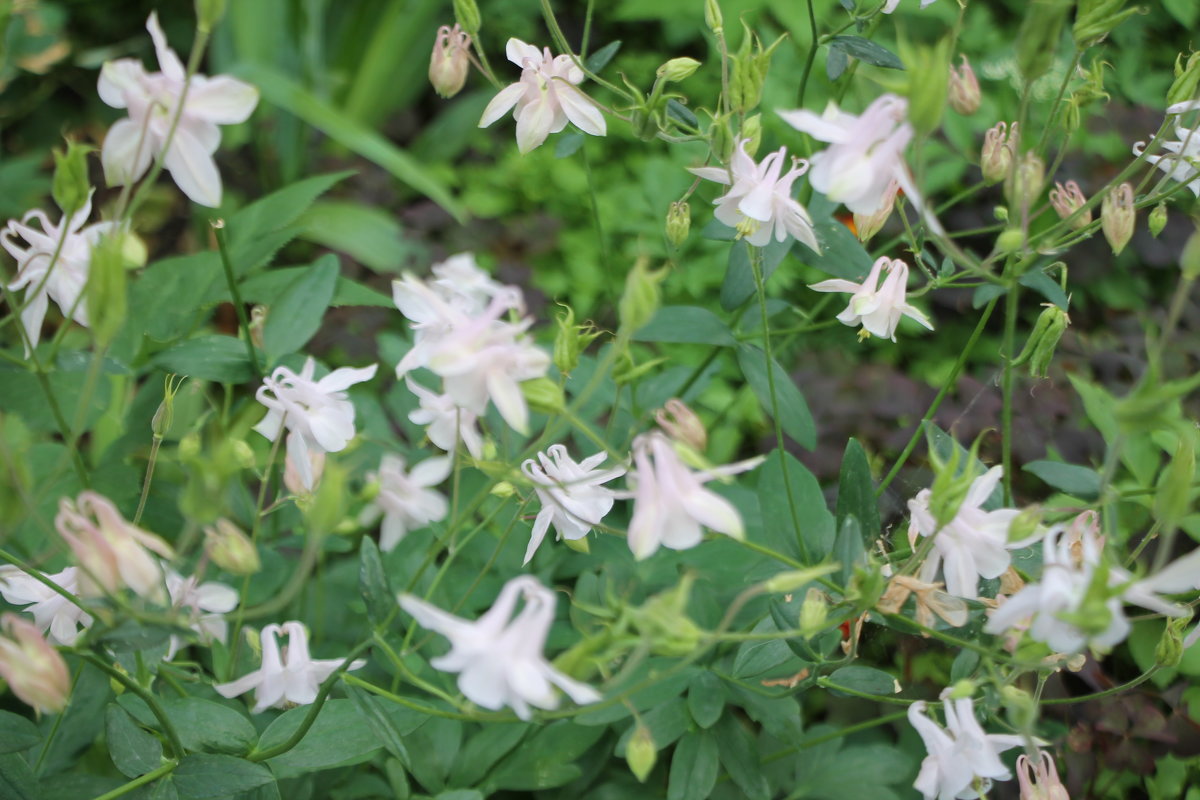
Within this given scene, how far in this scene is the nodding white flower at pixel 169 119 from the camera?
0.68m

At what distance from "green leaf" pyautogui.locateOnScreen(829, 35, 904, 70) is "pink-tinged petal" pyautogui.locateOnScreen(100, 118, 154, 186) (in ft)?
2.08

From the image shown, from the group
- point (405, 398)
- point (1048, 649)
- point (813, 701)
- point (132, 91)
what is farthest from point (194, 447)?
point (813, 701)

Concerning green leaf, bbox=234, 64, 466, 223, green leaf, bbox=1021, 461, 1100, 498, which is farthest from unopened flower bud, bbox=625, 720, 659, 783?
green leaf, bbox=234, 64, 466, 223

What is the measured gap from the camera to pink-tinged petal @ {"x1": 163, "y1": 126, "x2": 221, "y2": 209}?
2.31 feet

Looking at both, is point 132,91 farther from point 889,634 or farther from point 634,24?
point 634,24

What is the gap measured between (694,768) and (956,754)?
271 mm

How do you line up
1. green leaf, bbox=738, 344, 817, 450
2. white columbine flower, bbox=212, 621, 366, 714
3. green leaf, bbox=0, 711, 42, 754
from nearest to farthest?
green leaf, bbox=0, 711, 42, 754 < white columbine flower, bbox=212, 621, 366, 714 < green leaf, bbox=738, 344, 817, 450

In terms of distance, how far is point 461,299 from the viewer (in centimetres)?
68

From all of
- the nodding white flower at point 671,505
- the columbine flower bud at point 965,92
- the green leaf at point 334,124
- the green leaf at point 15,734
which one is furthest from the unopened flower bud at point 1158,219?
the green leaf at point 334,124

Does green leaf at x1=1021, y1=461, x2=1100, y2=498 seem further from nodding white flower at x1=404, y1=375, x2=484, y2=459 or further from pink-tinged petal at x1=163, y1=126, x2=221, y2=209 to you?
pink-tinged petal at x1=163, y1=126, x2=221, y2=209

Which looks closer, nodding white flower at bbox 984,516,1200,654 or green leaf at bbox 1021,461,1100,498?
nodding white flower at bbox 984,516,1200,654

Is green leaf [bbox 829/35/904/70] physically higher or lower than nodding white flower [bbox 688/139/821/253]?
higher

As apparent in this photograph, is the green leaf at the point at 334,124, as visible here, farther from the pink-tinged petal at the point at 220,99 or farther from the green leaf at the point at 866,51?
the pink-tinged petal at the point at 220,99

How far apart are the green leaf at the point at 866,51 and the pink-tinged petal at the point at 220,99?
0.56 meters
